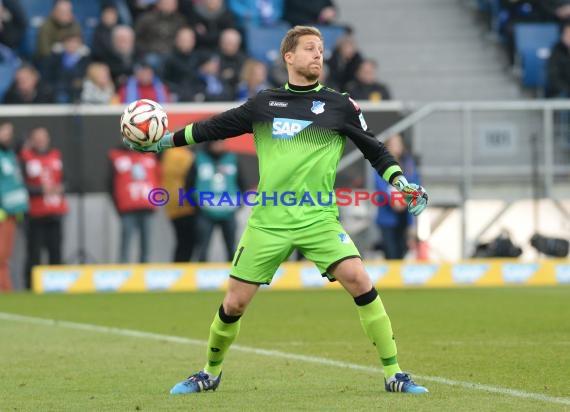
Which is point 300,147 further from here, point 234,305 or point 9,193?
point 9,193

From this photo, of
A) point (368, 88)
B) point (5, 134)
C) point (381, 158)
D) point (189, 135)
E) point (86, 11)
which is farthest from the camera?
point (86, 11)

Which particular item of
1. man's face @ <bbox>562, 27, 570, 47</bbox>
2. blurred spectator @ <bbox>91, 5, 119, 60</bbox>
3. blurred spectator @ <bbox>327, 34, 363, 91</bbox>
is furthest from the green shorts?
man's face @ <bbox>562, 27, 570, 47</bbox>

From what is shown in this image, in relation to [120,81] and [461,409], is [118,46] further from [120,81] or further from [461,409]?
[461,409]

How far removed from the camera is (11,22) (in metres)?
21.4

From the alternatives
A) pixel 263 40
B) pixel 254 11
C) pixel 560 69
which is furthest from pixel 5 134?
pixel 560 69

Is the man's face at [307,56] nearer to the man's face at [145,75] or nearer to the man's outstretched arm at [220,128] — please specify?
the man's outstretched arm at [220,128]

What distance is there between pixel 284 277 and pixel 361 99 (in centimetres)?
281

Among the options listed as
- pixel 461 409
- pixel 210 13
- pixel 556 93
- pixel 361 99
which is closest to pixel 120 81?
pixel 210 13

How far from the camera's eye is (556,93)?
22000 millimetres

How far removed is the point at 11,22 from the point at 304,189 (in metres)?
13.9

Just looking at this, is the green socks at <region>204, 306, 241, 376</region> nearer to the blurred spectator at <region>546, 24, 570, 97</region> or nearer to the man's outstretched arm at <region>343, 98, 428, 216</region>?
the man's outstretched arm at <region>343, 98, 428, 216</region>

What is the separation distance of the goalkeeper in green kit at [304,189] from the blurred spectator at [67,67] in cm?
1196

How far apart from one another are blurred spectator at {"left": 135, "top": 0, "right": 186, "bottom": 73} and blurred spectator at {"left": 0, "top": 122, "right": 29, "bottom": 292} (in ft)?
9.47

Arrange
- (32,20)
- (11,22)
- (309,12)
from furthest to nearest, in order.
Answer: (309,12), (32,20), (11,22)
